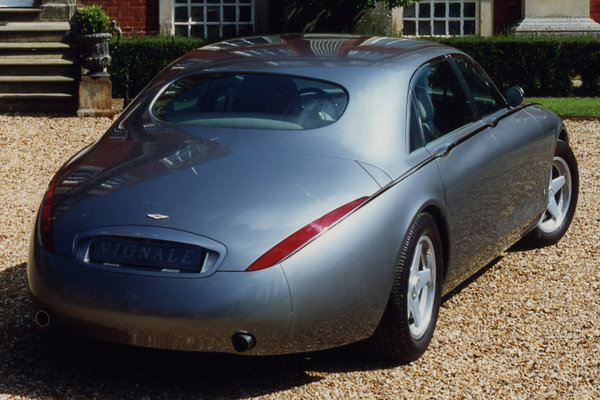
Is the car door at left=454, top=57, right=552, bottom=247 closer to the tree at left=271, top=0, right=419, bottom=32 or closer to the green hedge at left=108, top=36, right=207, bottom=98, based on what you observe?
the green hedge at left=108, top=36, right=207, bottom=98

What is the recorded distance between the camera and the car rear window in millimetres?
4926

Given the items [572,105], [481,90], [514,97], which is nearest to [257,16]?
[572,105]

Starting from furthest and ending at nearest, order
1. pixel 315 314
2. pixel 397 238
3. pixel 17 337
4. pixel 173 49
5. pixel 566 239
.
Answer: pixel 173 49 → pixel 566 239 → pixel 17 337 → pixel 397 238 → pixel 315 314

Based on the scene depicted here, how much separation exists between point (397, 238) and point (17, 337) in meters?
1.90

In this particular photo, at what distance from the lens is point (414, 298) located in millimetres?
4746

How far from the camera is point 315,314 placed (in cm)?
414

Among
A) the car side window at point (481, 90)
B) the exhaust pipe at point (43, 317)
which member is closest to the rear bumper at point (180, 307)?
the exhaust pipe at point (43, 317)

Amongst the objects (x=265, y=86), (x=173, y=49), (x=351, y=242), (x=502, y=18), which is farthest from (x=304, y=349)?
(x=502, y=18)

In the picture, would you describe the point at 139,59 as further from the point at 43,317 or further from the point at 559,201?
the point at 43,317

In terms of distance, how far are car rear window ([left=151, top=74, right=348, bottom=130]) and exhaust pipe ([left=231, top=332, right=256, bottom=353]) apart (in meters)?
1.18

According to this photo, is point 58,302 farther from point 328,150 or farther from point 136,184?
point 328,150

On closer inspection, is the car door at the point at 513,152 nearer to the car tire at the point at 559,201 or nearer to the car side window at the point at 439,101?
the car side window at the point at 439,101

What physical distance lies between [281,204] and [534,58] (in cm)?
1195

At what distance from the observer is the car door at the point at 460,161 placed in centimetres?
512
